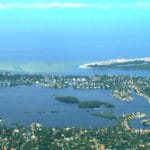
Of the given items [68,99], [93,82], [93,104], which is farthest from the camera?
[93,82]

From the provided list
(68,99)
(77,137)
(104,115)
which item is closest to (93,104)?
(68,99)

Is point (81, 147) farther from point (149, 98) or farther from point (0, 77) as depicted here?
point (0, 77)

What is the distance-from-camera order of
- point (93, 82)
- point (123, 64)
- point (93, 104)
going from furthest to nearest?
point (123, 64) → point (93, 82) → point (93, 104)

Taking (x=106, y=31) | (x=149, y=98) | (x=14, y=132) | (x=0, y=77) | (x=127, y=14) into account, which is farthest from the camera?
(x=127, y=14)

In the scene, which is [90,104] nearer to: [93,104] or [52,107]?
[93,104]

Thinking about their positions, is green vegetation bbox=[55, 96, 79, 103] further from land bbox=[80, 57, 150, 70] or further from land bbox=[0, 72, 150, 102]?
land bbox=[80, 57, 150, 70]

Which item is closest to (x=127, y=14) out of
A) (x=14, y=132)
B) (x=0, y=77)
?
(x=0, y=77)

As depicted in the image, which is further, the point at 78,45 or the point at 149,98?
the point at 78,45

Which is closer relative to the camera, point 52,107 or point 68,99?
point 52,107

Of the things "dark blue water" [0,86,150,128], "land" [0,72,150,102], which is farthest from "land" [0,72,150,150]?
"land" [0,72,150,102]
